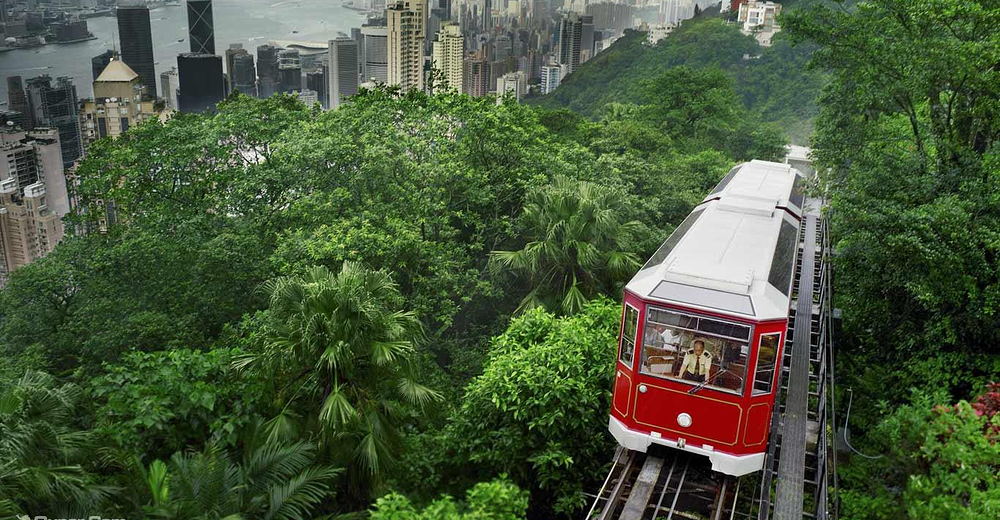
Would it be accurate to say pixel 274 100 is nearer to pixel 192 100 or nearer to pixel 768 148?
pixel 192 100

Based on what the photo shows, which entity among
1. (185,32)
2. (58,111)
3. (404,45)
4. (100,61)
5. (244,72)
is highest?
(185,32)

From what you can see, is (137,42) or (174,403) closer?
Result: (174,403)

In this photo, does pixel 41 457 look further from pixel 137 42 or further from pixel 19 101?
pixel 137 42

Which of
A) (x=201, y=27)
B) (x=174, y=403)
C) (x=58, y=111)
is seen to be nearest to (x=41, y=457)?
(x=174, y=403)

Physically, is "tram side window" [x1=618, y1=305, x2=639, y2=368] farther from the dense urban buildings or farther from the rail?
the dense urban buildings

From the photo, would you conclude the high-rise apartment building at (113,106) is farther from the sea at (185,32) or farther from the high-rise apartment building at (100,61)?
the high-rise apartment building at (100,61)

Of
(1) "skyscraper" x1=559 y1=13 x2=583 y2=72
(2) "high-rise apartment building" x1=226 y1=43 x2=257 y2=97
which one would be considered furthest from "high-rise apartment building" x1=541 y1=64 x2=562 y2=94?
(2) "high-rise apartment building" x1=226 y1=43 x2=257 y2=97
